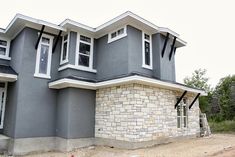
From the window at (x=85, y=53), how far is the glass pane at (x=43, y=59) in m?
1.47

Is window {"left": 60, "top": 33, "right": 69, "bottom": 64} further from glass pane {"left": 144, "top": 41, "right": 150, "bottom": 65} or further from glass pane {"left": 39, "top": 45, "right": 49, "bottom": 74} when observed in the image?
glass pane {"left": 144, "top": 41, "right": 150, "bottom": 65}

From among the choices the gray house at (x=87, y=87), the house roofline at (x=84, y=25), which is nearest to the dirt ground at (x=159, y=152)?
the gray house at (x=87, y=87)

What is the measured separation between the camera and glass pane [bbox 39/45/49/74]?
957 cm

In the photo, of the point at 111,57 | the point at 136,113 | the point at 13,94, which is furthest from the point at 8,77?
the point at 136,113

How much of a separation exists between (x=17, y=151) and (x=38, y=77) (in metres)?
3.14

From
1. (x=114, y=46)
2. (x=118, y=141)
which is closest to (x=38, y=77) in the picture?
(x=114, y=46)

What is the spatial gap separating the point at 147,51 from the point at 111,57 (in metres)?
1.80

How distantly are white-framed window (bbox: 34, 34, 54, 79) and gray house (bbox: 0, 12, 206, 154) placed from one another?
1.7 inches

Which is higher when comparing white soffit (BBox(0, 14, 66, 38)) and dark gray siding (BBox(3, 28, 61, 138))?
white soffit (BBox(0, 14, 66, 38))

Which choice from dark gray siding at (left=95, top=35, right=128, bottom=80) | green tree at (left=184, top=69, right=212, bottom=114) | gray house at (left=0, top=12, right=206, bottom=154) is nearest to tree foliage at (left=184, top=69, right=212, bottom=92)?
green tree at (left=184, top=69, right=212, bottom=114)

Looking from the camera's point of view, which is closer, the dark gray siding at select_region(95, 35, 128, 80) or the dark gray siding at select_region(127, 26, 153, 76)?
the dark gray siding at select_region(127, 26, 153, 76)

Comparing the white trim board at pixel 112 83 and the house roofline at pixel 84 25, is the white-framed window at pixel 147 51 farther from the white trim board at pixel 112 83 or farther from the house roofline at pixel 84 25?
the white trim board at pixel 112 83

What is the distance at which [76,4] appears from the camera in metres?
12.1

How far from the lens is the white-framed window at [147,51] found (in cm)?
988
